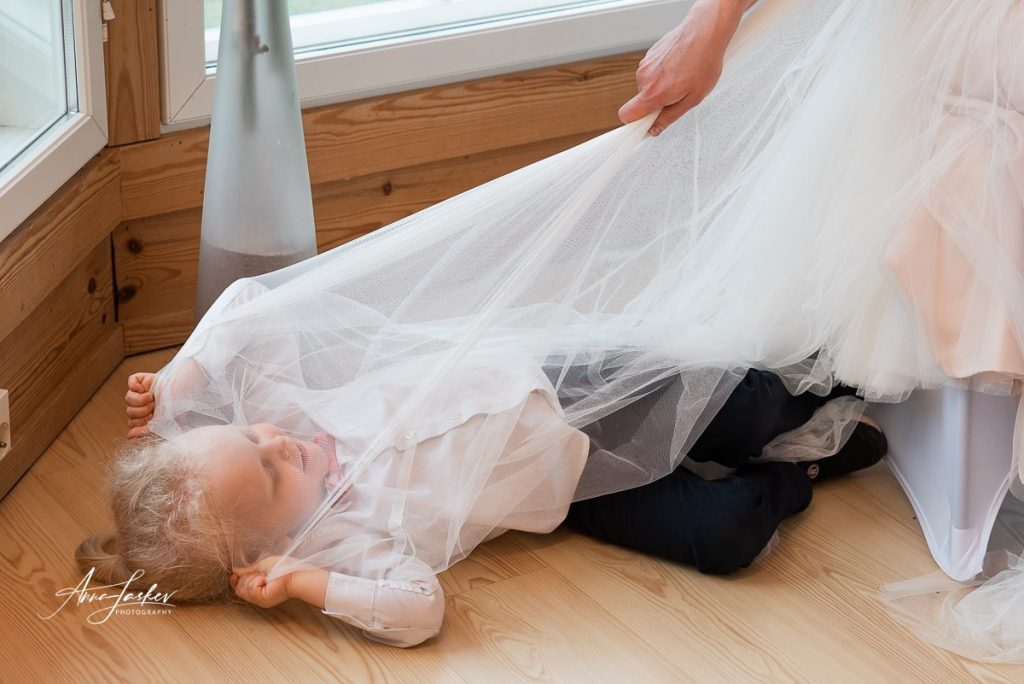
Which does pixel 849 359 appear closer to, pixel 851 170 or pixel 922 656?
pixel 851 170

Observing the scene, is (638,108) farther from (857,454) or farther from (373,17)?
(373,17)

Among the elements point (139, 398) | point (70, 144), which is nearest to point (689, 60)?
point (139, 398)

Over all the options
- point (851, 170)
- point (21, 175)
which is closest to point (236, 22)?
point (21, 175)

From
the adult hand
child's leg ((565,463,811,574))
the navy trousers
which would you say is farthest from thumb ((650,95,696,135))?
child's leg ((565,463,811,574))

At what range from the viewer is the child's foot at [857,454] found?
5.21ft

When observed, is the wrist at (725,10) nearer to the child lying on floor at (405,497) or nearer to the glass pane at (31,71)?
the child lying on floor at (405,497)

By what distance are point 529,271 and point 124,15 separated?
0.71 metres

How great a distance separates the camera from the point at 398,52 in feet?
6.31

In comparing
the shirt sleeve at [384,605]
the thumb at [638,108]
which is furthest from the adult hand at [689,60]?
the shirt sleeve at [384,605]

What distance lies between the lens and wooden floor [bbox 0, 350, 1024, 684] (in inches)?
50.3

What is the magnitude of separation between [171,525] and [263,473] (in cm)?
10

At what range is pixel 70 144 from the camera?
1594 mm

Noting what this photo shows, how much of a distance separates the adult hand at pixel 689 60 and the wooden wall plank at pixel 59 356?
804mm

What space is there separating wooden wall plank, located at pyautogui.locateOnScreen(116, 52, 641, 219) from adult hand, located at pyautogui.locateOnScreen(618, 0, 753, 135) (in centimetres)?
71
